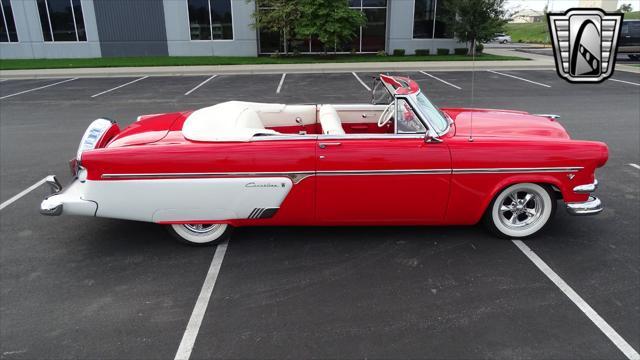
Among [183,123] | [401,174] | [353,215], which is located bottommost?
[353,215]

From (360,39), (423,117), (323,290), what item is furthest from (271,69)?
(323,290)

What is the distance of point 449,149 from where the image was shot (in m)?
3.91

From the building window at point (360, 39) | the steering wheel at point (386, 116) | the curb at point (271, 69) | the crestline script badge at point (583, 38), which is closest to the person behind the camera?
the crestline script badge at point (583, 38)

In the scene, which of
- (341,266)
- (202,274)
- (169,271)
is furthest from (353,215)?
(169,271)

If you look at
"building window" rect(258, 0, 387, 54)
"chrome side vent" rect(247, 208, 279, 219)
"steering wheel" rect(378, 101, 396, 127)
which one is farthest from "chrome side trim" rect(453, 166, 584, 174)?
Answer: "building window" rect(258, 0, 387, 54)

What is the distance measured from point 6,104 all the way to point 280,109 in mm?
A: 10644

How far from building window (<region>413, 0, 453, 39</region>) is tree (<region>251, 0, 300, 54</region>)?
6.89m

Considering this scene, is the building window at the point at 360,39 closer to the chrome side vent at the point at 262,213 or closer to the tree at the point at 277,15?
the tree at the point at 277,15

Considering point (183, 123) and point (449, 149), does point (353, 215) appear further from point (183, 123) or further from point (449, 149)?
point (183, 123)

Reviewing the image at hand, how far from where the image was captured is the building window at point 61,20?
24109mm

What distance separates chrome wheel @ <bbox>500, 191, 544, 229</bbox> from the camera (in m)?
4.20

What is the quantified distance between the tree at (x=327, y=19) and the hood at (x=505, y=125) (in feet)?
61.1

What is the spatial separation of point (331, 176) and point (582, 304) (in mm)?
2141

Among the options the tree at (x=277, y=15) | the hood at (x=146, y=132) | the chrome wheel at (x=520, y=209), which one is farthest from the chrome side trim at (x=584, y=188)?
the tree at (x=277, y=15)
